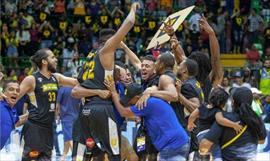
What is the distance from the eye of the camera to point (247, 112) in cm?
705

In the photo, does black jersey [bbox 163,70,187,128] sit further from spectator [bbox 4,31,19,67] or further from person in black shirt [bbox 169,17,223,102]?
spectator [bbox 4,31,19,67]

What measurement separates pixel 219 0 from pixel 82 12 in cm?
540

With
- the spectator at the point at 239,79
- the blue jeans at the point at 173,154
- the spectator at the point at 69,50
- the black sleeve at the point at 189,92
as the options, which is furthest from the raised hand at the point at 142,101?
the spectator at the point at 69,50

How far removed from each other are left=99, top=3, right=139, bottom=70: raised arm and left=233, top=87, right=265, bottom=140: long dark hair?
1369 millimetres

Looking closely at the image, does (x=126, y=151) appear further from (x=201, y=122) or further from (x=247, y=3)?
(x=247, y=3)

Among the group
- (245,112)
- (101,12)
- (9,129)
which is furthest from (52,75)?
(101,12)

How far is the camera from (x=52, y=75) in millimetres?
9352

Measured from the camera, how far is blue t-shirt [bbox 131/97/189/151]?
7.28 m

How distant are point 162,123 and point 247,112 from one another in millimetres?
877

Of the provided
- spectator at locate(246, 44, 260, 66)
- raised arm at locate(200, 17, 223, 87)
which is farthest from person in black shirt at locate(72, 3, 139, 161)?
spectator at locate(246, 44, 260, 66)

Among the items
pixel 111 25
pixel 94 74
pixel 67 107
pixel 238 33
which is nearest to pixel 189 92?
pixel 94 74

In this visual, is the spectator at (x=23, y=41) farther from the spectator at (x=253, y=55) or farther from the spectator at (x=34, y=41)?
the spectator at (x=253, y=55)

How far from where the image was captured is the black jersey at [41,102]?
9.11 meters

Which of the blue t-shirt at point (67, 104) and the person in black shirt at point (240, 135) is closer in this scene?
the person in black shirt at point (240, 135)
